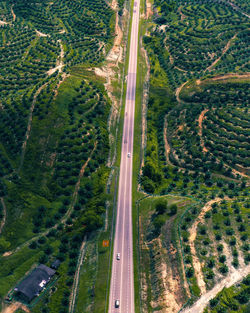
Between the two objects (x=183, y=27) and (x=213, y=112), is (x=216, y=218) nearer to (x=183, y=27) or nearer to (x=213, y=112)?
(x=213, y=112)

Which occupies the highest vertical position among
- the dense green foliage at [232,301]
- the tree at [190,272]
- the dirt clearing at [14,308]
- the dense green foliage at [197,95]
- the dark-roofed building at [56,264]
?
the dense green foliage at [197,95]

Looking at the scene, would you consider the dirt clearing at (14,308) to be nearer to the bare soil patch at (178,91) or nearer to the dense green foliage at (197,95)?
the dense green foliage at (197,95)

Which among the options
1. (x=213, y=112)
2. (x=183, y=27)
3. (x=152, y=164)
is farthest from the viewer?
(x=183, y=27)

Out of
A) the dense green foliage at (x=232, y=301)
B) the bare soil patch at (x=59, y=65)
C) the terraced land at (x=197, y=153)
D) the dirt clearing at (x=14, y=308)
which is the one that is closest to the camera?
the dense green foliage at (x=232, y=301)

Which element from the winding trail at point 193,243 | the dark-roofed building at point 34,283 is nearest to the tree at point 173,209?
the winding trail at point 193,243

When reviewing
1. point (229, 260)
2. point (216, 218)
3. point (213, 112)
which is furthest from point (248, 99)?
point (229, 260)

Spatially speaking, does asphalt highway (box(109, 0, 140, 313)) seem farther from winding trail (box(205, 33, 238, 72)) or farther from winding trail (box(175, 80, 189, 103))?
winding trail (box(205, 33, 238, 72))
